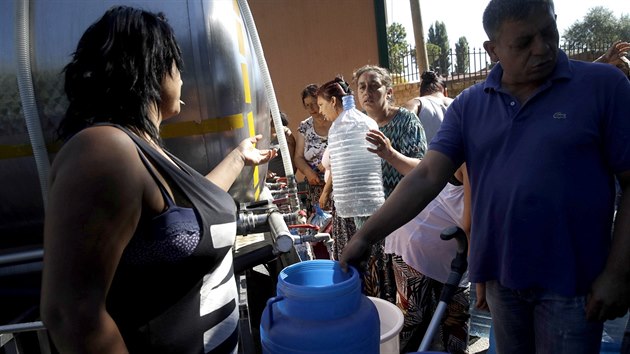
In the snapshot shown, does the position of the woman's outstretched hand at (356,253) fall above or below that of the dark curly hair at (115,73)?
below

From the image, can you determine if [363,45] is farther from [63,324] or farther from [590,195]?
[63,324]

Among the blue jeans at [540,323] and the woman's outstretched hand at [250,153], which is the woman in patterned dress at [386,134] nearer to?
the woman's outstretched hand at [250,153]

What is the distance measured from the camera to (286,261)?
7.66 ft

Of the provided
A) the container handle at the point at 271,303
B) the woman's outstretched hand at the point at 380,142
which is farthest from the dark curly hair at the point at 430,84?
the container handle at the point at 271,303

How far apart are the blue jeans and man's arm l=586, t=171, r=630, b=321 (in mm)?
57

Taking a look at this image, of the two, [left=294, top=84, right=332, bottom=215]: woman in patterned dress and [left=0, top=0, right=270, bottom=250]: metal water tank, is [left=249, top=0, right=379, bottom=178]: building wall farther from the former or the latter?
[left=0, top=0, right=270, bottom=250]: metal water tank

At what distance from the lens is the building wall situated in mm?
8469

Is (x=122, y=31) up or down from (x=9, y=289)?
up

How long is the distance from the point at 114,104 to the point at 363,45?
25.6 feet

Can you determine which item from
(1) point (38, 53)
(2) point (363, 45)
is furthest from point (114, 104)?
(2) point (363, 45)

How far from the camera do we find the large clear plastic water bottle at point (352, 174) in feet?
10.8

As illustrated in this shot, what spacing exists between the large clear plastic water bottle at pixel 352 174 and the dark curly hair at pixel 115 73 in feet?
6.98

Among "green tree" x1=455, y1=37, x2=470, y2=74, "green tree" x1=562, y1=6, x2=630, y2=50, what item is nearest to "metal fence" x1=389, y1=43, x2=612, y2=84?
"green tree" x1=455, y1=37, x2=470, y2=74

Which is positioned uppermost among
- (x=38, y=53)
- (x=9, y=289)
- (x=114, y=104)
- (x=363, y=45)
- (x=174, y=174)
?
(x=363, y=45)
